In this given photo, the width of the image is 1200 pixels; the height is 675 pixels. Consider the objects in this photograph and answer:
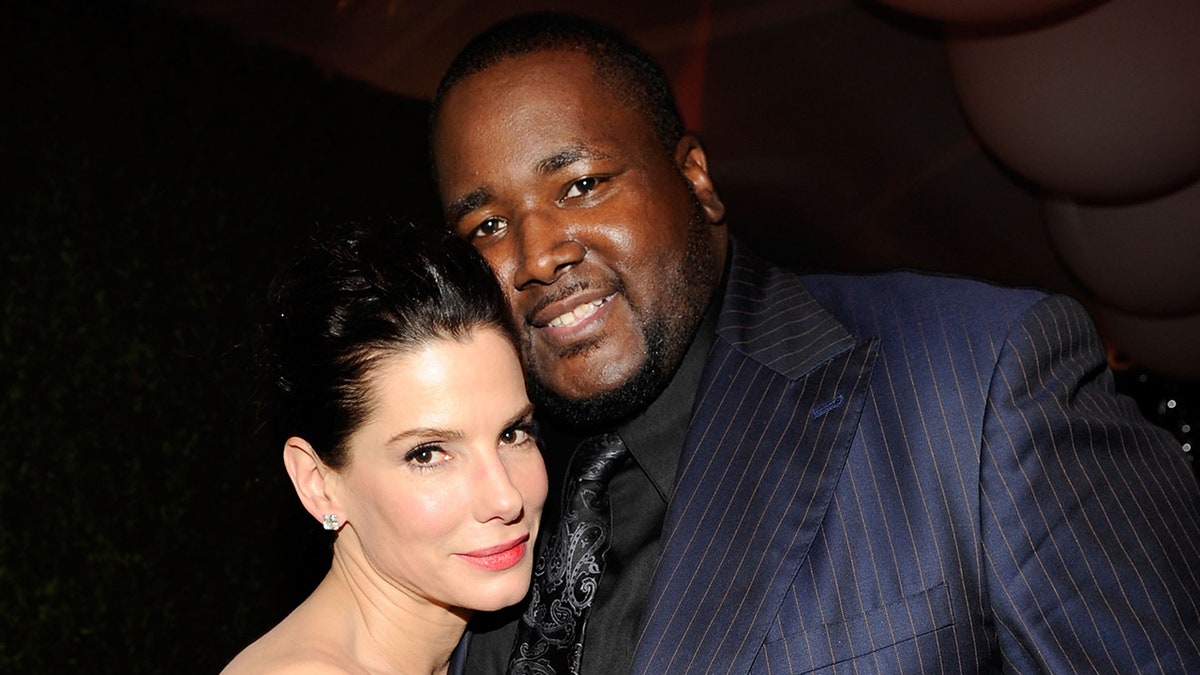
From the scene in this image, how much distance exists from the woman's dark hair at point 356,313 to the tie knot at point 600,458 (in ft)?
1.01

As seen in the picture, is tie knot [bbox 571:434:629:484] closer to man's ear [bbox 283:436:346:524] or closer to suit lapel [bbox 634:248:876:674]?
suit lapel [bbox 634:248:876:674]

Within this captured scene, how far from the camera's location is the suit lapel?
5.17 ft

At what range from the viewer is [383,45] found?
4035 millimetres

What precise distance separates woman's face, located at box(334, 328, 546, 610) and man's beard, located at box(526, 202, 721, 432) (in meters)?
0.20

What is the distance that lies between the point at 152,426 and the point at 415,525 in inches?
68.5

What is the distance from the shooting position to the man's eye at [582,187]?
6.25ft

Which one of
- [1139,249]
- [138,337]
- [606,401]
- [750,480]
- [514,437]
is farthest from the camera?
[1139,249]

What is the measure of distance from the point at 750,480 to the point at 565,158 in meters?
0.63

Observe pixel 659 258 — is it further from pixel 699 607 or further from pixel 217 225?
pixel 217 225

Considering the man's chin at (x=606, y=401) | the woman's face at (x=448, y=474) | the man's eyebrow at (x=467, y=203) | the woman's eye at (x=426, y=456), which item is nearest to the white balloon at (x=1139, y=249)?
the man's chin at (x=606, y=401)

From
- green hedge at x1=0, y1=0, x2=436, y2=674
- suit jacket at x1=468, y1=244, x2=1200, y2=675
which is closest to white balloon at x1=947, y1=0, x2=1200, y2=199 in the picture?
suit jacket at x1=468, y1=244, x2=1200, y2=675

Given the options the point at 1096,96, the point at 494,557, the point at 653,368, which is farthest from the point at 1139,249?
the point at 494,557

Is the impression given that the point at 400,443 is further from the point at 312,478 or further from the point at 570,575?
the point at 570,575

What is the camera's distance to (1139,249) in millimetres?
3852
